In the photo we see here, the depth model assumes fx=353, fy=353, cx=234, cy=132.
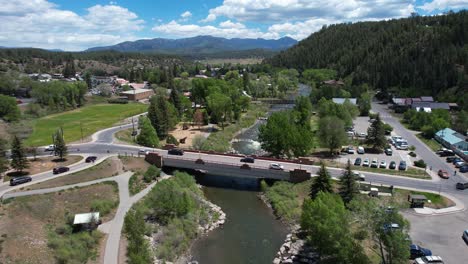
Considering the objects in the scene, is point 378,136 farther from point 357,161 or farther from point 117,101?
point 117,101

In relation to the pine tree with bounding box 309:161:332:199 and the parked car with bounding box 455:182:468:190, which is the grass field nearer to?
the pine tree with bounding box 309:161:332:199

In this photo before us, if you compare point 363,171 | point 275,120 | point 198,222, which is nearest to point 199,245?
point 198,222

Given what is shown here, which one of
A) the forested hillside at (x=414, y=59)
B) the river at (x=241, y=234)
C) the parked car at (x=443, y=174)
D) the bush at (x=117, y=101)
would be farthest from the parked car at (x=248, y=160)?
the bush at (x=117, y=101)

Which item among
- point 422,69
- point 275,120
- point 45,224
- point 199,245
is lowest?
point 199,245

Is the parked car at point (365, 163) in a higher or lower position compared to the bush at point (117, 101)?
lower

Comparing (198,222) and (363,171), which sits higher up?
(363,171)

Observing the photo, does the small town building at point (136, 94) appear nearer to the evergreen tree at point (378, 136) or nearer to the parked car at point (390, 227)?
the evergreen tree at point (378, 136)

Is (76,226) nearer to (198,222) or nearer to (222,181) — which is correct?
(198,222)
